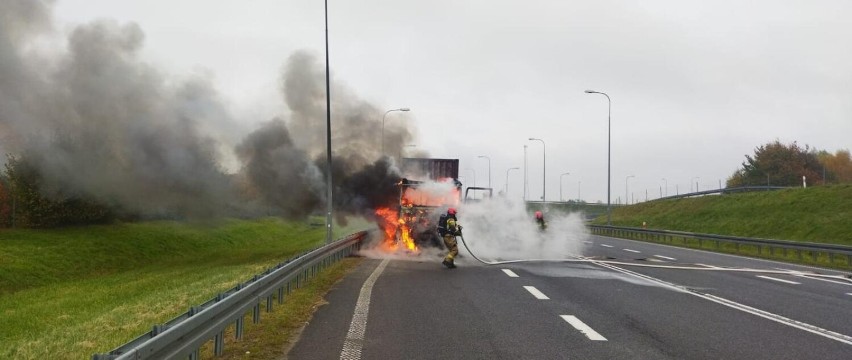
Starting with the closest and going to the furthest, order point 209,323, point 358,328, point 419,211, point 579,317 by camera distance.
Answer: point 209,323
point 358,328
point 579,317
point 419,211

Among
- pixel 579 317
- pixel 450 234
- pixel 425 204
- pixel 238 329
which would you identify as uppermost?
pixel 425 204

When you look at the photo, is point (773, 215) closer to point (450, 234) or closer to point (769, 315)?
point (450, 234)

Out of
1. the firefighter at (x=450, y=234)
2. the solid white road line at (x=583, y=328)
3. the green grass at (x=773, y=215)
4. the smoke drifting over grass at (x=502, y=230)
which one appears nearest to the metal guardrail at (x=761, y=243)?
the green grass at (x=773, y=215)

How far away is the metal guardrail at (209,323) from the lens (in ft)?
14.2

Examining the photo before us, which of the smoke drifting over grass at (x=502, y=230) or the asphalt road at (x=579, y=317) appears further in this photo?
the smoke drifting over grass at (x=502, y=230)

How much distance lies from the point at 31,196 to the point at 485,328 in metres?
24.9

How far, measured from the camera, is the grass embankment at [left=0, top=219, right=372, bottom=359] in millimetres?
9113

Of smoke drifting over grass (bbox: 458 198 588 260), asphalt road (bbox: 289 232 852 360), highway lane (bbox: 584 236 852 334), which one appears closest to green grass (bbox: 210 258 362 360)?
asphalt road (bbox: 289 232 852 360)

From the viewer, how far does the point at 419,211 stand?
72.4ft

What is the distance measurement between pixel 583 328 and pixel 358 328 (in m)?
2.83

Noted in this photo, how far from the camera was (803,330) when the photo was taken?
316 inches

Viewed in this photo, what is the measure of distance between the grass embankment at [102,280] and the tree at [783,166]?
62.7m

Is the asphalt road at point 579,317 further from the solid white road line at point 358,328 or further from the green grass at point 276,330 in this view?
the green grass at point 276,330

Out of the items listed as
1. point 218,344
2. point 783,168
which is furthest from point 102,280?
point 783,168
